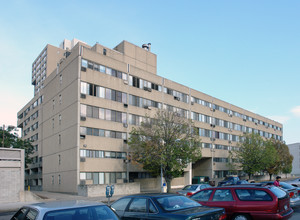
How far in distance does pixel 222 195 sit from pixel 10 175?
20530mm

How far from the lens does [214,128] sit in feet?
179

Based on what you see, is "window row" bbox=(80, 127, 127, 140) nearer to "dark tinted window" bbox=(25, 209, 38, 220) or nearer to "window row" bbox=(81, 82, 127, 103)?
"window row" bbox=(81, 82, 127, 103)

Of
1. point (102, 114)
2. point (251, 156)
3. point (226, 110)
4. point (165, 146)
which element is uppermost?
point (226, 110)

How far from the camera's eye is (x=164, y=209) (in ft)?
24.5

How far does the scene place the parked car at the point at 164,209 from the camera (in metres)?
7.11

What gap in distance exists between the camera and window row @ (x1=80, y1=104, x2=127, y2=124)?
108 feet

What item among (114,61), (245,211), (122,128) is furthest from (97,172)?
(245,211)

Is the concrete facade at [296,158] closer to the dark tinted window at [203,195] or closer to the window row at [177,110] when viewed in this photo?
the window row at [177,110]

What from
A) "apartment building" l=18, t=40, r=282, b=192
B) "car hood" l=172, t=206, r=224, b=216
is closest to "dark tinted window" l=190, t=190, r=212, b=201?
"car hood" l=172, t=206, r=224, b=216

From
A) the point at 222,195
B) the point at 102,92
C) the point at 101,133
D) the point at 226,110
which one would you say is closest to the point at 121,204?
the point at 222,195

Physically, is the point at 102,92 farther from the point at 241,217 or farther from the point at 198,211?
the point at 198,211

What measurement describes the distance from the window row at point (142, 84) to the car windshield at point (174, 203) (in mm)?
31104

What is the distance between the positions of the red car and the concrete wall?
1991cm

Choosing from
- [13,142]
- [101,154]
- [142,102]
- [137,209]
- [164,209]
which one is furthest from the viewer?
[13,142]
